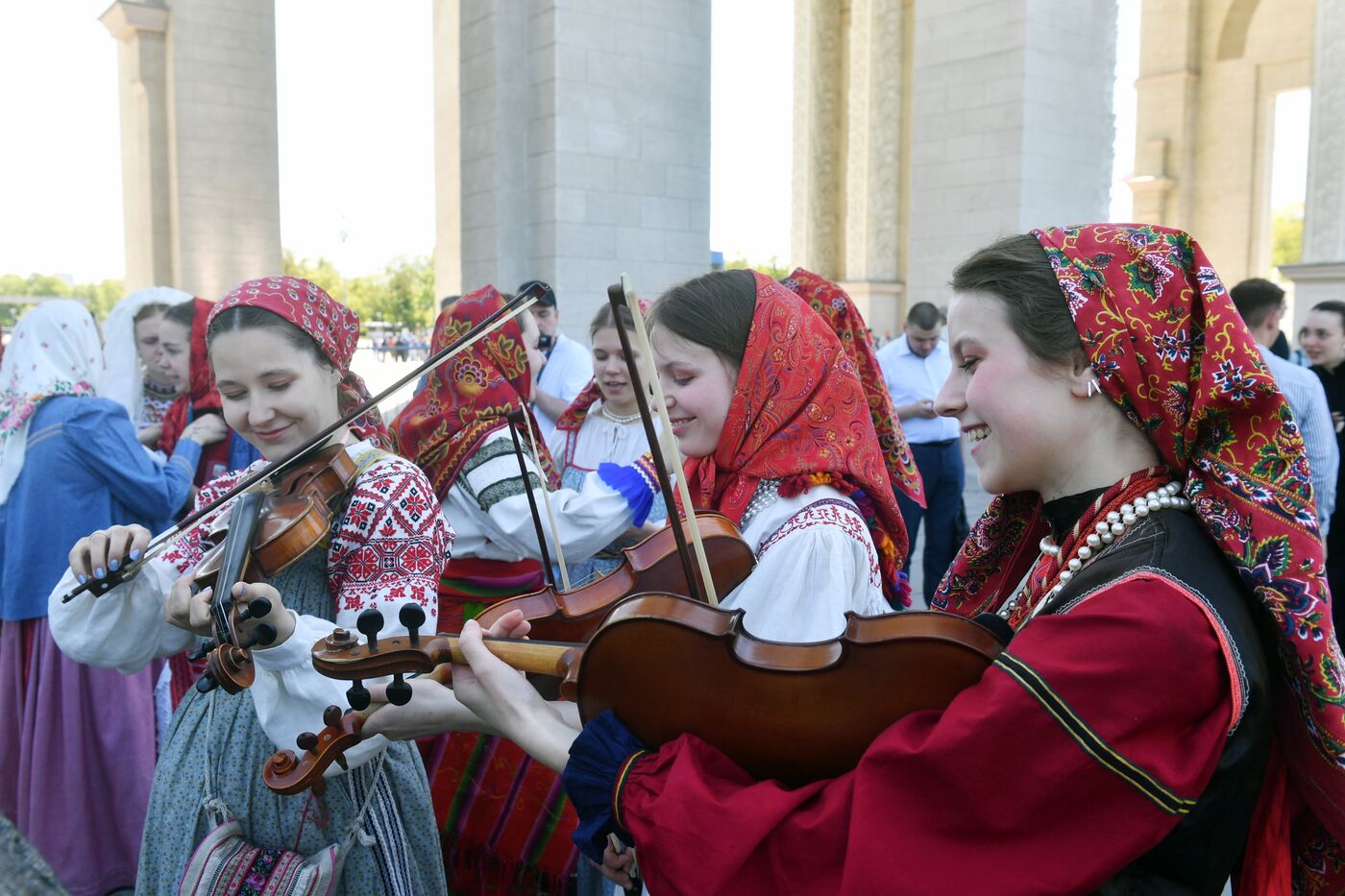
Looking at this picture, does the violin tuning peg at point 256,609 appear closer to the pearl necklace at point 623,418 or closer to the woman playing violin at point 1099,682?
the woman playing violin at point 1099,682

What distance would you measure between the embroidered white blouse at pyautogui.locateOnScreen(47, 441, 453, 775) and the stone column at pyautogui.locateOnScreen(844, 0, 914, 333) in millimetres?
16179

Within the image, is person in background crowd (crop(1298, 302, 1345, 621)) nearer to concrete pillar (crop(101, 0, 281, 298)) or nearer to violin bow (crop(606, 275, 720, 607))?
violin bow (crop(606, 275, 720, 607))

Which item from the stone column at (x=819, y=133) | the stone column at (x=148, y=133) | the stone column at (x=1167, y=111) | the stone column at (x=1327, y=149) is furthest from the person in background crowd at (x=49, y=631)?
the stone column at (x=1167, y=111)

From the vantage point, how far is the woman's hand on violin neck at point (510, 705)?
1.40 metres

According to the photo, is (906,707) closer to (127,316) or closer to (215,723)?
(215,723)

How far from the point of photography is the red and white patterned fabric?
1.88 m

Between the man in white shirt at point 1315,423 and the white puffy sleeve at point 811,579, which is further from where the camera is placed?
the man in white shirt at point 1315,423

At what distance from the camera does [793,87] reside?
22.7 meters

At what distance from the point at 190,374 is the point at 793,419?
10.6 feet

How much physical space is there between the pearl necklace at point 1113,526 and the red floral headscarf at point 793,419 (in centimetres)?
66

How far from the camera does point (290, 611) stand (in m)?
1.78

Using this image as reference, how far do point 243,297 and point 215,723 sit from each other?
831 mm

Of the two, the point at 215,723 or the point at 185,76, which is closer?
the point at 215,723

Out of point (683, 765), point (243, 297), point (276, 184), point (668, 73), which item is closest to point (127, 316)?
point (243, 297)
